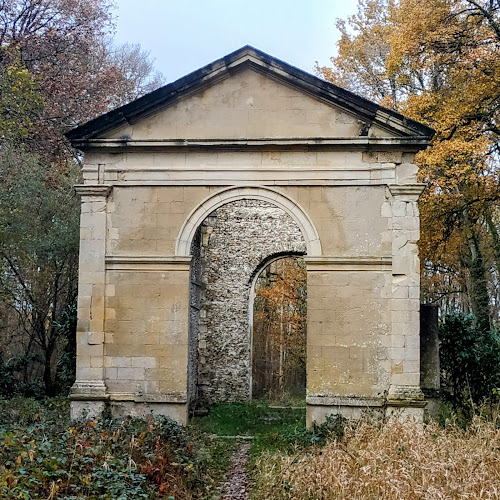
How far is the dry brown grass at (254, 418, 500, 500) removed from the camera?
5.48m

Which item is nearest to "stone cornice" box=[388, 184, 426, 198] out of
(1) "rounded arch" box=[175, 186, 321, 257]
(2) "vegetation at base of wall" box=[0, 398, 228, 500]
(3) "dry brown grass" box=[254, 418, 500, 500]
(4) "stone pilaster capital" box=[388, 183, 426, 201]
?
(4) "stone pilaster capital" box=[388, 183, 426, 201]

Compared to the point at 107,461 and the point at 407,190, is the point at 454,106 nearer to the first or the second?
the point at 407,190

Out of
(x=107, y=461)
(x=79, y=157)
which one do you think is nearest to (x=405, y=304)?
(x=107, y=461)

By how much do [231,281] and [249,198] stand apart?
6.18m

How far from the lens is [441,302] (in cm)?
2889

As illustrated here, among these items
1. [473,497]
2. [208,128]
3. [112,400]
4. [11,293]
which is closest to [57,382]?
[11,293]

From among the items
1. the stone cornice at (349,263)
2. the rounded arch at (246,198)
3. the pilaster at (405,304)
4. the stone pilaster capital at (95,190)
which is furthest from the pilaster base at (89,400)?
the pilaster at (405,304)

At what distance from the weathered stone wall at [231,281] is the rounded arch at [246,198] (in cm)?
544

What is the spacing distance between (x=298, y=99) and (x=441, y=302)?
20675mm

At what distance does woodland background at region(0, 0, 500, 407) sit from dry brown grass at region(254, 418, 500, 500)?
3.88 m

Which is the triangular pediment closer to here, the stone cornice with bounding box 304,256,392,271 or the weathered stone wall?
the stone cornice with bounding box 304,256,392,271

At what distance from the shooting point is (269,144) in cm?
1004

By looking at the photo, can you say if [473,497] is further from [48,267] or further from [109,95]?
[109,95]

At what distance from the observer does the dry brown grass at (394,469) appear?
216 inches
